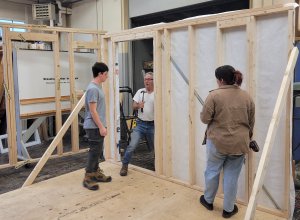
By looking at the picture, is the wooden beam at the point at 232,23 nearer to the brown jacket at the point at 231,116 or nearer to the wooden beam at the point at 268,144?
the wooden beam at the point at 268,144

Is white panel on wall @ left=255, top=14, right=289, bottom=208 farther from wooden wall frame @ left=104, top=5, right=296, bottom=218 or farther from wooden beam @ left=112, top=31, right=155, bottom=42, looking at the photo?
wooden beam @ left=112, top=31, right=155, bottom=42

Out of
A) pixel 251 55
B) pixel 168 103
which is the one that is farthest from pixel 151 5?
pixel 251 55

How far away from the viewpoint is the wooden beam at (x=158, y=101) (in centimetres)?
393

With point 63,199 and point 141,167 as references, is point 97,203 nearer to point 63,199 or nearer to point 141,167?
point 63,199

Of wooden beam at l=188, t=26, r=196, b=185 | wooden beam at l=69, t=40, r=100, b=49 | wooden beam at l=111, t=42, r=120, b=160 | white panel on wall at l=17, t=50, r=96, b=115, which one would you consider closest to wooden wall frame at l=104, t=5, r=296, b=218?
wooden beam at l=188, t=26, r=196, b=185

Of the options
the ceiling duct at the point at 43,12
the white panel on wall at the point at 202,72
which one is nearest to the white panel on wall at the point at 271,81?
the white panel on wall at the point at 202,72

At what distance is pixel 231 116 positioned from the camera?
277 centimetres

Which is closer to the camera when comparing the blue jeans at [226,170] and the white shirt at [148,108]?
the blue jeans at [226,170]

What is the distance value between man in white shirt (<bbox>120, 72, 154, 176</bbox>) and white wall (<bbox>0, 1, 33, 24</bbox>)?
522 cm

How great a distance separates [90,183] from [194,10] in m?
3.92

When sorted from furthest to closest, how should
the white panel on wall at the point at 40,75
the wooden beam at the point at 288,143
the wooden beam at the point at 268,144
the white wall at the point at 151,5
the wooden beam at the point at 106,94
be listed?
the white wall at the point at 151,5, the white panel on wall at the point at 40,75, the wooden beam at the point at 106,94, the wooden beam at the point at 288,143, the wooden beam at the point at 268,144

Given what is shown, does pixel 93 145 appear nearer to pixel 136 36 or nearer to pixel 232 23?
pixel 136 36

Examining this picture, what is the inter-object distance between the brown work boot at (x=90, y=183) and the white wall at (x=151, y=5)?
143 inches

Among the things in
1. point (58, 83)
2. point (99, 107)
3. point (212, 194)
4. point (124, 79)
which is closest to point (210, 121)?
point (212, 194)
